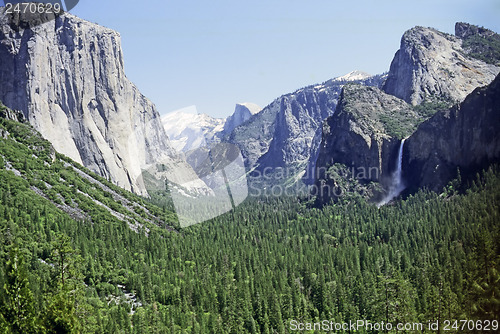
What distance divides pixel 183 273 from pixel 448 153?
135214 mm

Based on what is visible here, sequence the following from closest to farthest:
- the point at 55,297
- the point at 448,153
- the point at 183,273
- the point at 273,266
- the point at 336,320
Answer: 1. the point at 55,297
2. the point at 336,320
3. the point at 183,273
4. the point at 273,266
5. the point at 448,153

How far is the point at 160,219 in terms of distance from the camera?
16100cm

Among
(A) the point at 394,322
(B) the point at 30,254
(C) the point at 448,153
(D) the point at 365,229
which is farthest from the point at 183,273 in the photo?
(C) the point at 448,153

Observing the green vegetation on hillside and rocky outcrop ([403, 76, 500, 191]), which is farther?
rocky outcrop ([403, 76, 500, 191])

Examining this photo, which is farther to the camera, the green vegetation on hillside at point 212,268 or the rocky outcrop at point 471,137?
the rocky outcrop at point 471,137

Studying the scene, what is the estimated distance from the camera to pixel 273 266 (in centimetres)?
11494

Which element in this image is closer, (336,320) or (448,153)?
(336,320)

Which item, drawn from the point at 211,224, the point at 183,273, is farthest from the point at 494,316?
the point at 211,224

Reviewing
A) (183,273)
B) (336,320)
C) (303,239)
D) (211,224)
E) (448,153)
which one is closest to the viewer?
(336,320)

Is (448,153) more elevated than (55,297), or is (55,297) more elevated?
(55,297)

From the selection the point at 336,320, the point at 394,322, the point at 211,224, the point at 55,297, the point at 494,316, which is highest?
the point at 55,297

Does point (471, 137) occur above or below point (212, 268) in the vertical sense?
above

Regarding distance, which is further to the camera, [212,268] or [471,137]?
[471,137]

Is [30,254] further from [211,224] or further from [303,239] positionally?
[211,224]
